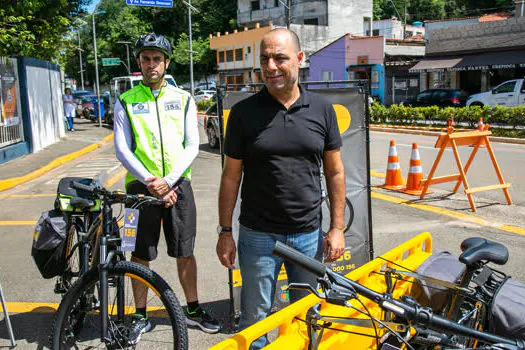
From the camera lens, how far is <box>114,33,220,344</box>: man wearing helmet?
3.57 metres

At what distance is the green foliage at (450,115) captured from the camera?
1703 centimetres

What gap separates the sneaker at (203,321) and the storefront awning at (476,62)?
102ft

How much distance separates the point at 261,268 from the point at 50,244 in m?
1.72

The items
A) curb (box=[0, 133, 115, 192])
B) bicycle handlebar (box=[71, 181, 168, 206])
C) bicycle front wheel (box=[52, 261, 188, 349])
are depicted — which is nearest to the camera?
bicycle front wheel (box=[52, 261, 188, 349])

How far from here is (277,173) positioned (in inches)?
106

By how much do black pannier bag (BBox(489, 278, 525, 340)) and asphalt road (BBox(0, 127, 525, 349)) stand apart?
203cm

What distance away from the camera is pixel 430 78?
125ft

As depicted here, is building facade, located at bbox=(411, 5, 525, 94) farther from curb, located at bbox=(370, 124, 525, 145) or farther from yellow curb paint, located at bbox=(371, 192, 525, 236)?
yellow curb paint, located at bbox=(371, 192, 525, 236)

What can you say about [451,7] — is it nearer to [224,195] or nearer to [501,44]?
[501,44]

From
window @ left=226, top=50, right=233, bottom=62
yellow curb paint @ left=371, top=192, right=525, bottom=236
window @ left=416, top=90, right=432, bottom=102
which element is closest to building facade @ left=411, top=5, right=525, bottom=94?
window @ left=416, top=90, right=432, bottom=102

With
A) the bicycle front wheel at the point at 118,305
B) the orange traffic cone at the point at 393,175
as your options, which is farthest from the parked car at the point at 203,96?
the bicycle front wheel at the point at 118,305

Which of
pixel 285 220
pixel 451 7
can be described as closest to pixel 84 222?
pixel 285 220

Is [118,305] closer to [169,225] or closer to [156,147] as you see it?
[169,225]

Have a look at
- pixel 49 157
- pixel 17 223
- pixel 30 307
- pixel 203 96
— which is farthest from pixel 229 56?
pixel 30 307
